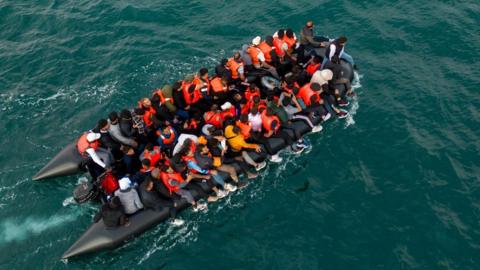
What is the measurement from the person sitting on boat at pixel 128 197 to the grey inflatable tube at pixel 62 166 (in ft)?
9.94

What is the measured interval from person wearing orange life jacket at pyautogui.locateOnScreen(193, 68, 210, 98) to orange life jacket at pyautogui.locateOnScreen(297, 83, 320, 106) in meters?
3.62

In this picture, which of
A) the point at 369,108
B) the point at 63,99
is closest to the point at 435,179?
the point at 369,108

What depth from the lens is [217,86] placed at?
1534 centimetres

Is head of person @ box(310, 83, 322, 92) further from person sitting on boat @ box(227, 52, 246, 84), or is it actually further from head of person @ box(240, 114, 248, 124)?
head of person @ box(240, 114, 248, 124)

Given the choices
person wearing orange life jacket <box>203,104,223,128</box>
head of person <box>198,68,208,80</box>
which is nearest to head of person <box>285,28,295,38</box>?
head of person <box>198,68,208,80</box>

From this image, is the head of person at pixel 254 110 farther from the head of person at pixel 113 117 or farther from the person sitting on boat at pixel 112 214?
the person sitting on boat at pixel 112 214

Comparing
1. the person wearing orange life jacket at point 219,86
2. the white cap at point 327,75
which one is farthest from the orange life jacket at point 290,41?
the person wearing orange life jacket at point 219,86

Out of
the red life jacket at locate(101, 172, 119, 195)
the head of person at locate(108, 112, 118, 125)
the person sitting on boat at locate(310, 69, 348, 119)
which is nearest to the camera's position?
the red life jacket at locate(101, 172, 119, 195)

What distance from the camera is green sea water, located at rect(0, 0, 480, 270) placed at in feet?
42.8

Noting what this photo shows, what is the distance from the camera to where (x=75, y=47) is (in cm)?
2172

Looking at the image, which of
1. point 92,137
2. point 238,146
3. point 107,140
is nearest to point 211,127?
point 238,146

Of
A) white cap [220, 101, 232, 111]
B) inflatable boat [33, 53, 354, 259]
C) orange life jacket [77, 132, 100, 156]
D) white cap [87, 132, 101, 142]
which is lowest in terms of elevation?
inflatable boat [33, 53, 354, 259]

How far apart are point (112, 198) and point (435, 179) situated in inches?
444

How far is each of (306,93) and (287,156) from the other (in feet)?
8.45
